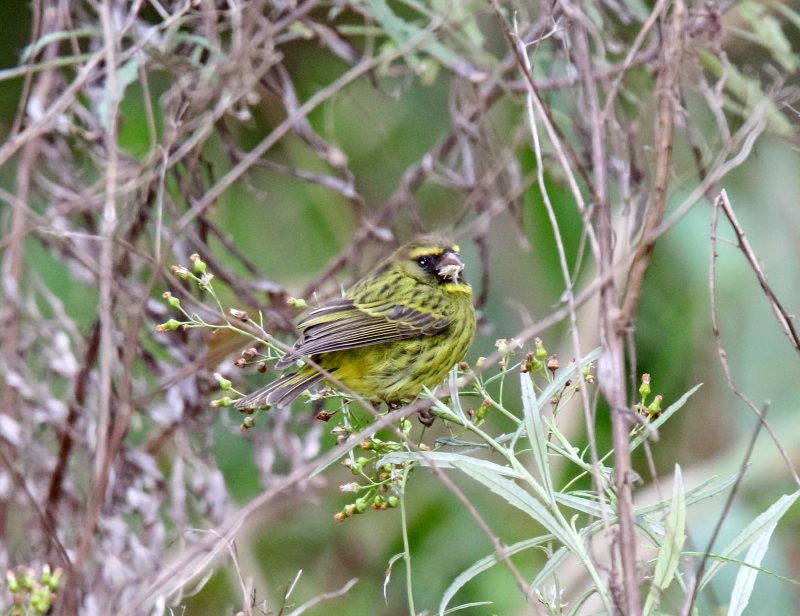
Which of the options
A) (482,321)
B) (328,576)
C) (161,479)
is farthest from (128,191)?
(328,576)

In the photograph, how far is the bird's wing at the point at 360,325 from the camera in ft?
12.1

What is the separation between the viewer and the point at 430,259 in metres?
4.36

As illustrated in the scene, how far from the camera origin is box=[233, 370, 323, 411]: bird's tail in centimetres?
332

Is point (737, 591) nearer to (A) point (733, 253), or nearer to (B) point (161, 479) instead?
(B) point (161, 479)

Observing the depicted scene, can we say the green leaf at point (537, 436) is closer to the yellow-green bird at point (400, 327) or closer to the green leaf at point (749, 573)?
the green leaf at point (749, 573)

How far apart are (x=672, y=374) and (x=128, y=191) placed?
101 inches

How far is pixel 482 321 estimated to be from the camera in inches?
196

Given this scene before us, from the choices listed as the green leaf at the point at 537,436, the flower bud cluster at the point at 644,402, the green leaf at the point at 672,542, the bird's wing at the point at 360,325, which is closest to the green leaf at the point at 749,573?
the green leaf at the point at 672,542

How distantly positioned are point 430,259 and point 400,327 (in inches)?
16.7

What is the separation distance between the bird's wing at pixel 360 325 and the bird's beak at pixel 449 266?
0.71ft

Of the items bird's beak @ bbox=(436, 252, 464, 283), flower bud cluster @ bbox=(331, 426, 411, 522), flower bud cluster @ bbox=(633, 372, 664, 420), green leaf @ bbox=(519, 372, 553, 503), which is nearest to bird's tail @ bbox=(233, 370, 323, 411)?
flower bud cluster @ bbox=(331, 426, 411, 522)

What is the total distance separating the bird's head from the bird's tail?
950mm

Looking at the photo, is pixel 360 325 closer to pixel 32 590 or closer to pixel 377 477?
pixel 377 477

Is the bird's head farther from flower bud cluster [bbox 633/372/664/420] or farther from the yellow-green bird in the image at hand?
flower bud cluster [bbox 633/372/664/420]
